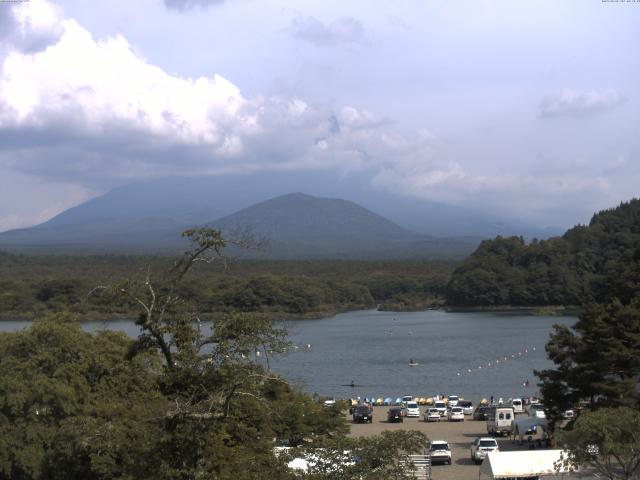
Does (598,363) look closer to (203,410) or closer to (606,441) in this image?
(606,441)

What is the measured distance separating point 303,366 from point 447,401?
13.4m

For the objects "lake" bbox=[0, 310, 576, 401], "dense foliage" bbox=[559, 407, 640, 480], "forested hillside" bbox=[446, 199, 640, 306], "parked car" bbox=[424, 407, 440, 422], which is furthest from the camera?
"forested hillside" bbox=[446, 199, 640, 306]

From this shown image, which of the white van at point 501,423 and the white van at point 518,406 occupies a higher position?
the white van at point 501,423

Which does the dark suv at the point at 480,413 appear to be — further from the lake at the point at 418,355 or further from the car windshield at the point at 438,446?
the car windshield at the point at 438,446

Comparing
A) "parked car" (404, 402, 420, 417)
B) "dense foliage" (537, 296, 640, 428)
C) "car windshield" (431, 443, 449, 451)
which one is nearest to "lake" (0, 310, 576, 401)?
"parked car" (404, 402, 420, 417)

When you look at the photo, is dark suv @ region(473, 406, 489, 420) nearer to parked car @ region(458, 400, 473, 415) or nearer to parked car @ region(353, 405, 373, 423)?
parked car @ region(458, 400, 473, 415)

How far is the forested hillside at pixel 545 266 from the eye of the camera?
73.6 meters

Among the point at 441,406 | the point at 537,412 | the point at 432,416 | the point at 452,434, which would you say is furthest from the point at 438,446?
the point at 441,406

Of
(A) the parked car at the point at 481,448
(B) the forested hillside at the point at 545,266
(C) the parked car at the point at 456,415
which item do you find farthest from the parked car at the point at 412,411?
(B) the forested hillside at the point at 545,266

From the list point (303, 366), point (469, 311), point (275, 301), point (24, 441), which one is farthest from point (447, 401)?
point (469, 311)

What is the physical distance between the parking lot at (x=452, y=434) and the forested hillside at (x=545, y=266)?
48411 mm

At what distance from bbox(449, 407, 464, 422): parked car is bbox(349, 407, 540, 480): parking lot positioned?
0.17 metres

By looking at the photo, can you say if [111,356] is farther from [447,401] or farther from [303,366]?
[303,366]

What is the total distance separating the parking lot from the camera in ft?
51.5
